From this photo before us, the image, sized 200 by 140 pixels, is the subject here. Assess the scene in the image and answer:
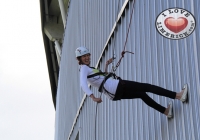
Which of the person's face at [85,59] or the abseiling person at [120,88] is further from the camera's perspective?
the person's face at [85,59]

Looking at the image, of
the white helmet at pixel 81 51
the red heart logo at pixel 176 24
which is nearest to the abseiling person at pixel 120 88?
the white helmet at pixel 81 51

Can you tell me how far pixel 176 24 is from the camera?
20.6ft

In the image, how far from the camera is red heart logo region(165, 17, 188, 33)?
624cm

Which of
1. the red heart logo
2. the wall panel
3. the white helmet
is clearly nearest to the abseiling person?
the white helmet

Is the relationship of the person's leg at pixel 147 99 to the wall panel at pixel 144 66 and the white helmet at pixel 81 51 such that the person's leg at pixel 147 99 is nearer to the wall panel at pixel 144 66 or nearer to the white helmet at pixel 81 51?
the wall panel at pixel 144 66

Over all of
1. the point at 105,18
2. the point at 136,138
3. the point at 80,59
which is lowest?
the point at 136,138

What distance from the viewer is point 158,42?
750 centimetres

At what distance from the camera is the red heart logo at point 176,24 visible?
20.5 feet

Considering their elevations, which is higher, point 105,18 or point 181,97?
point 105,18

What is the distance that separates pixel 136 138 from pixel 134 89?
1.71 metres

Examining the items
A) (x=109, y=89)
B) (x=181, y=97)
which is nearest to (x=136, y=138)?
(x=109, y=89)

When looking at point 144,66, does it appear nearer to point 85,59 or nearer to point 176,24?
point 85,59

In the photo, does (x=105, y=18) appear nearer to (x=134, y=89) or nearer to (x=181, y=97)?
(x=134, y=89)

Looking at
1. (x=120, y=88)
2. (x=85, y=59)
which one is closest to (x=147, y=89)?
(x=120, y=88)
